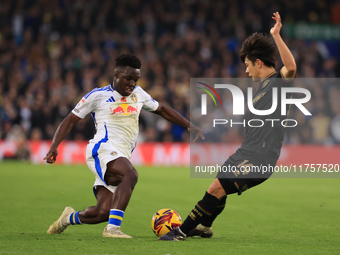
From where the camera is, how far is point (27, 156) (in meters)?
17.6

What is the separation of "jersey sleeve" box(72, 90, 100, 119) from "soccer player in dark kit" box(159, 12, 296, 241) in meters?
1.75

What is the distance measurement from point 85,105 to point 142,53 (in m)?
16.1

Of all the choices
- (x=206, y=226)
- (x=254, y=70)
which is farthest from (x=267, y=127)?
(x=206, y=226)

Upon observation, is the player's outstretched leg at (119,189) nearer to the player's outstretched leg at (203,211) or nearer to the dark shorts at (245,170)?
the player's outstretched leg at (203,211)

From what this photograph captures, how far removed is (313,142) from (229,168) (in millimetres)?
13199

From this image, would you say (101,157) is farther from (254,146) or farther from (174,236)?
(254,146)

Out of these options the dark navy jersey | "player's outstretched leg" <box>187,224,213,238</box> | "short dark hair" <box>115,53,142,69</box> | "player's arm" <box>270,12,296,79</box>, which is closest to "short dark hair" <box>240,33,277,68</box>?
the dark navy jersey

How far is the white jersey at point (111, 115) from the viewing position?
587 cm

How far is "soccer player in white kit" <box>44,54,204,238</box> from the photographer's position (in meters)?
5.73

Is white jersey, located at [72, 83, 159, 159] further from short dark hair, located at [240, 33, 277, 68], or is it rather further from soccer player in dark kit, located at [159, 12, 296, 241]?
short dark hair, located at [240, 33, 277, 68]

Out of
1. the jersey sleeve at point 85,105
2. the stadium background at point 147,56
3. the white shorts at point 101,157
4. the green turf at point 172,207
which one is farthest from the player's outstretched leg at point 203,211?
the stadium background at point 147,56

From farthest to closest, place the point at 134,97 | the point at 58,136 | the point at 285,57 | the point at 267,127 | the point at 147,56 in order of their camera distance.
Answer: the point at 147,56
the point at 134,97
the point at 58,136
the point at 267,127
the point at 285,57

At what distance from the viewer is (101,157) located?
577 centimetres

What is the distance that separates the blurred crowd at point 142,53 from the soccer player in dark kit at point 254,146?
1224cm
